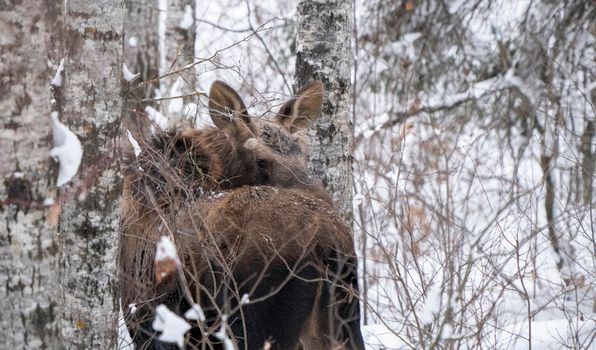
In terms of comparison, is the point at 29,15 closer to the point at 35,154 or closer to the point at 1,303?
the point at 35,154

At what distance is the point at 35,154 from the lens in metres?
3.10

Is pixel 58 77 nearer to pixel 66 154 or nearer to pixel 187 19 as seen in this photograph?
pixel 66 154

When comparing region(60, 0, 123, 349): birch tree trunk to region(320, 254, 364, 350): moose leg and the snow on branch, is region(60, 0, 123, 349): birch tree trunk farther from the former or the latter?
region(320, 254, 364, 350): moose leg

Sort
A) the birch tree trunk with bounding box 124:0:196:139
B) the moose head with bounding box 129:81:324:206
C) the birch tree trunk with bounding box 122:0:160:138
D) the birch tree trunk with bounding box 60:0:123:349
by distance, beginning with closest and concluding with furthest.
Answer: the birch tree trunk with bounding box 60:0:123:349, the moose head with bounding box 129:81:324:206, the birch tree trunk with bounding box 124:0:196:139, the birch tree trunk with bounding box 122:0:160:138

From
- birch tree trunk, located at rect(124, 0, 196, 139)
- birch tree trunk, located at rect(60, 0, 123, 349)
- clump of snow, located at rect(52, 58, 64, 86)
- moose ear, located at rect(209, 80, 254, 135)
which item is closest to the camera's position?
clump of snow, located at rect(52, 58, 64, 86)

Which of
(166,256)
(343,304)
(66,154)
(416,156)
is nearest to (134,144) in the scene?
(343,304)

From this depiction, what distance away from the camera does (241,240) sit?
15.6ft

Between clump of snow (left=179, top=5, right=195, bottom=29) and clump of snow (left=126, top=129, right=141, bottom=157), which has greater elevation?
clump of snow (left=179, top=5, right=195, bottom=29)

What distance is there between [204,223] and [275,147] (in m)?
1.45

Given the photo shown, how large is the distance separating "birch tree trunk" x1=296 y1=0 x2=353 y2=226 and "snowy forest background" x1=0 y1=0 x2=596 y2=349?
88 millimetres

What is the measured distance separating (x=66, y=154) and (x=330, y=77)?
141 inches

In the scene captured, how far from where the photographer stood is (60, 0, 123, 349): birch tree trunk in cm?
412

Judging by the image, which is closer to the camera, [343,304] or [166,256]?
[166,256]

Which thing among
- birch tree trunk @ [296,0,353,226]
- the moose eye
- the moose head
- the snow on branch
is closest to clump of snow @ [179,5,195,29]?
birch tree trunk @ [296,0,353,226]
